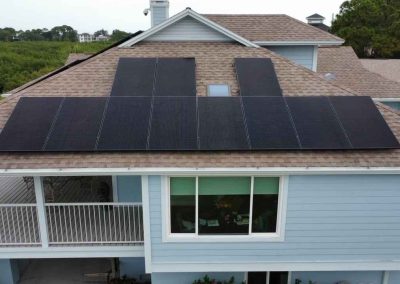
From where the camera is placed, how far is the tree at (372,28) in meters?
49.4

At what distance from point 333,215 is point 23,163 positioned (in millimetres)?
7121

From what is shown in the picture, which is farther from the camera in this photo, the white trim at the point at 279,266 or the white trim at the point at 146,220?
the white trim at the point at 279,266

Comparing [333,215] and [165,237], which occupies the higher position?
[333,215]

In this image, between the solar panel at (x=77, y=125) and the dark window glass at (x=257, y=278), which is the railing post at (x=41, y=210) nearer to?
the solar panel at (x=77, y=125)

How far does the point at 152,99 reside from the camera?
8930 mm

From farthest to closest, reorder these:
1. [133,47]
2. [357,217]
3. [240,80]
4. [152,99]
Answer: [133,47], [240,80], [152,99], [357,217]

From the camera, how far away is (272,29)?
43.6 ft

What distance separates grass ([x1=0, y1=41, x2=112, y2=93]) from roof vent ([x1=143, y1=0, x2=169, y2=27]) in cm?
4228

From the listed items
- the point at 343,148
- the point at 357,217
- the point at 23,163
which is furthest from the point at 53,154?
the point at 357,217

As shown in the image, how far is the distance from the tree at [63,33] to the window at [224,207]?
127 m

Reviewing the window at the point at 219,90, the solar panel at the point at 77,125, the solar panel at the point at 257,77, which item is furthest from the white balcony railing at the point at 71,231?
the solar panel at the point at 257,77

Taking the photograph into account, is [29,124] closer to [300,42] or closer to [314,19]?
[300,42]

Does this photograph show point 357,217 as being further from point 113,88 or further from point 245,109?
point 113,88

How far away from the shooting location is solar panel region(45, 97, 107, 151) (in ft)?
25.8
